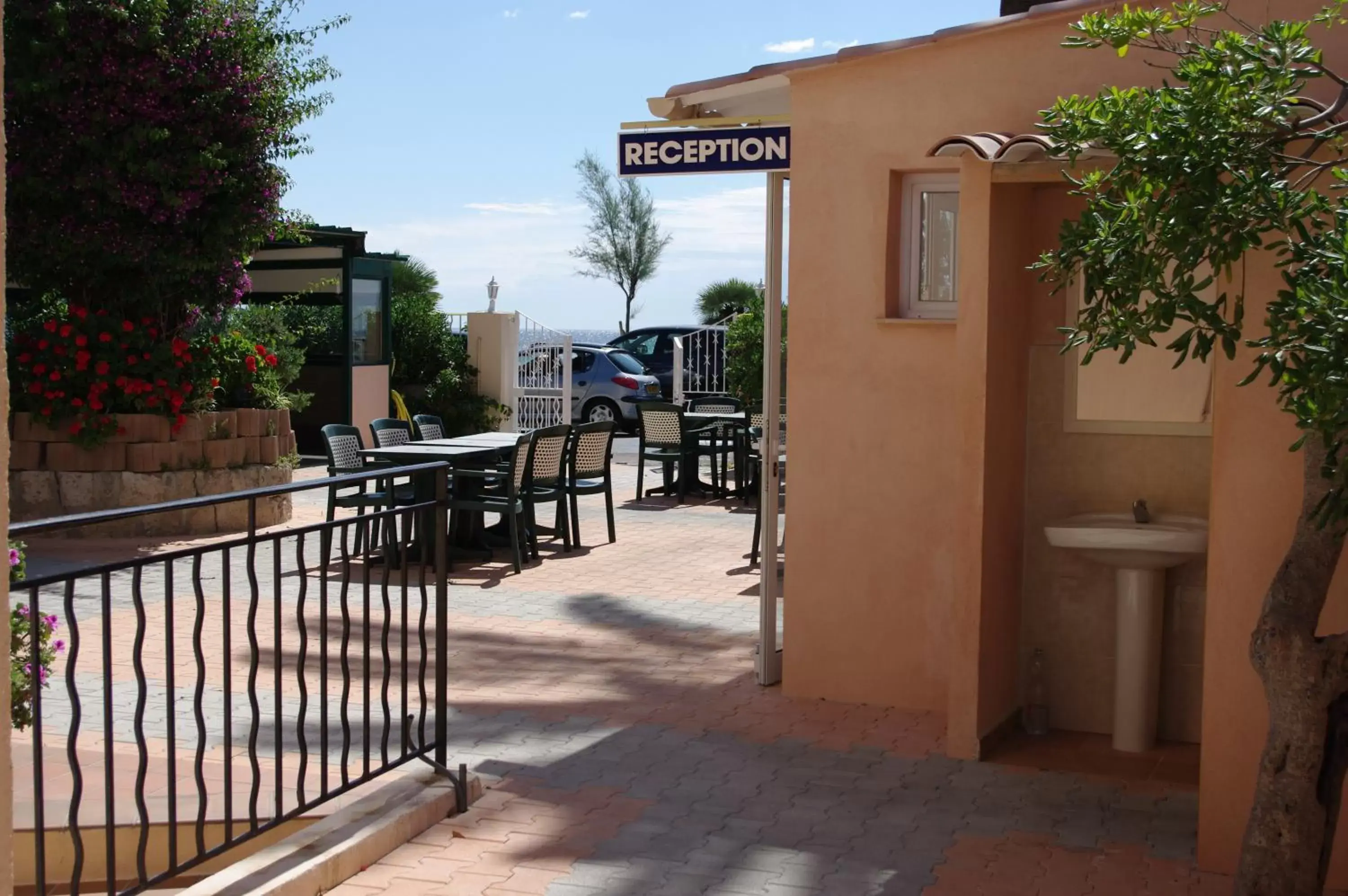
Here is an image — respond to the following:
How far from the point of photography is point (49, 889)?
5074 mm

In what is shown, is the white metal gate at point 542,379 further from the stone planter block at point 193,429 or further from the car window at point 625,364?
the stone planter block at point 193,429

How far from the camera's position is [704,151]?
7.12 m

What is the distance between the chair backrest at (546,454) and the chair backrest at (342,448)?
1.24 m

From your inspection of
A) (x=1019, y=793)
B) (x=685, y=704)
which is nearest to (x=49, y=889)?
(x=685, y=704)

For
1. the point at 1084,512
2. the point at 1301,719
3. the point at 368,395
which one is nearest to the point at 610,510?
the point at 1084,512

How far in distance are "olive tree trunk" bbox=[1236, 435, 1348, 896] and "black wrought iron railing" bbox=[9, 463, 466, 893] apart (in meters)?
2.70

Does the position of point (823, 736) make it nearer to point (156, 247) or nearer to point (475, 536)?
point (475, 536)

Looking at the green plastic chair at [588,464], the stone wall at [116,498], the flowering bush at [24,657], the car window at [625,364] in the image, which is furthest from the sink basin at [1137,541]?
the car window at [625,364]

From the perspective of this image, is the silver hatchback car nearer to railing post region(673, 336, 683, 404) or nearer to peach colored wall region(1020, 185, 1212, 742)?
railing post region(673, 336, 683, 404)

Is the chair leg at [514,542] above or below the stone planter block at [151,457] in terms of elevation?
below

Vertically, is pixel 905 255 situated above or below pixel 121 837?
above

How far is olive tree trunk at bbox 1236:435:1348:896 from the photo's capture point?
4098mm

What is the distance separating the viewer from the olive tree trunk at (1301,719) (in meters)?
4.10

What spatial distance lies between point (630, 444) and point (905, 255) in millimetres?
14430
